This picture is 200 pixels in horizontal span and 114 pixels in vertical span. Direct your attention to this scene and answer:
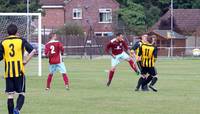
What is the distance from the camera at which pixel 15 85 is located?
15.5 meters

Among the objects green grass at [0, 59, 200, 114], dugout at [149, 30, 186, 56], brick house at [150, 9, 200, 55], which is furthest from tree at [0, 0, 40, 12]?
green grass at [0, 59, 200, 114]

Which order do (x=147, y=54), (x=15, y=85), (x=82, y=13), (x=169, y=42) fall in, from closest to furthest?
(x=15, y=85)
(x=147, y=54)
(x=169, y=42)
(x=82, y=13)

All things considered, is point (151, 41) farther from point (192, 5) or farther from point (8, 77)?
point (192, 5)

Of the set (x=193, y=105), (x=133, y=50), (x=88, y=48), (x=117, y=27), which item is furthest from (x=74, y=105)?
(x=117, y=27)

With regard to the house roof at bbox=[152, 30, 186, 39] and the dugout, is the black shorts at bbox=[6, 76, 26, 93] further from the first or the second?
the house roof at bbox=[152, 30, 186, 39]

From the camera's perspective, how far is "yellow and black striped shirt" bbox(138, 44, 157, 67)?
23.2m

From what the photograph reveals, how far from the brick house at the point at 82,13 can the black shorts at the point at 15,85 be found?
238 feet

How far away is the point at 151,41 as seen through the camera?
23.5 metres

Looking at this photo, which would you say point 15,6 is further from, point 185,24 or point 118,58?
point 118,58

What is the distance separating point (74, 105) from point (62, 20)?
7065 centimetres

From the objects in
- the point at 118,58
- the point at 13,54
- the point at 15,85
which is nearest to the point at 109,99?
the point at 15,85

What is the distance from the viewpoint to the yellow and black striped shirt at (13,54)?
15.3 m

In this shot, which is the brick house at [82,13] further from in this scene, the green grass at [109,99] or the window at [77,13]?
the green grass at [109,99]

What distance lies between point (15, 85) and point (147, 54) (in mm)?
8454
